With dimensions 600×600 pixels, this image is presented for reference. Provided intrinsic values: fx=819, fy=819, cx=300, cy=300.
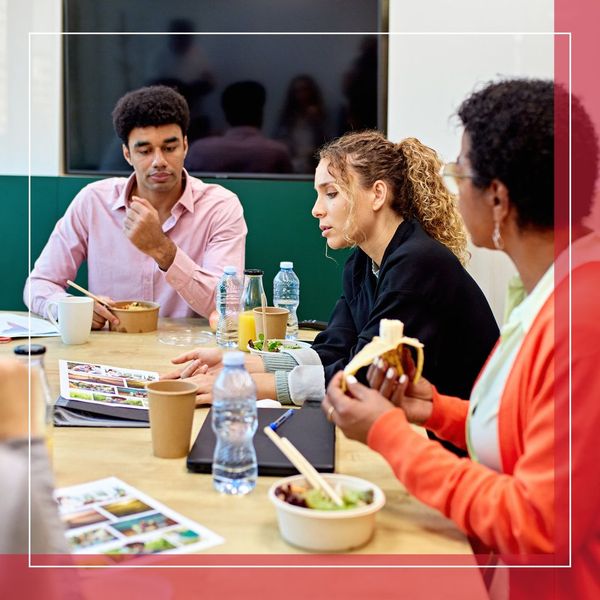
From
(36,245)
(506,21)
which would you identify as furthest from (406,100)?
(36,245)

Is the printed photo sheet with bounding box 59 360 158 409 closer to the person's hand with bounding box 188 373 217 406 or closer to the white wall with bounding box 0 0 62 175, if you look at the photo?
the person's hand with bounding box 188 373 217 406

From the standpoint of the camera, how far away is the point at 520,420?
1.04 metres

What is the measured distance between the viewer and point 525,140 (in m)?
1.04

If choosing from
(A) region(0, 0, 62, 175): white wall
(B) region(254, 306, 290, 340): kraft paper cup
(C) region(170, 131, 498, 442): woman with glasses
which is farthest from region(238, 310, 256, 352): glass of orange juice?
(A) region(0, 0, 62, 175): white wall

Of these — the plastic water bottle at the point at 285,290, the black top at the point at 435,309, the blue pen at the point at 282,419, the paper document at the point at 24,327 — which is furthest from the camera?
the plastic water bottle at the point at 285,290

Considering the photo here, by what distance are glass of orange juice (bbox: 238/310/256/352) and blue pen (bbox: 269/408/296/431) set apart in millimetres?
588

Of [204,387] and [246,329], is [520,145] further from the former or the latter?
[246,329]

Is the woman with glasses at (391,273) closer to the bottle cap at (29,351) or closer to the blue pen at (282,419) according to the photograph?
the blue pen at (282,419)

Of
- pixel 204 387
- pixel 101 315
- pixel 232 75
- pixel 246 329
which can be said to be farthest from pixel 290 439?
pixel 232 75

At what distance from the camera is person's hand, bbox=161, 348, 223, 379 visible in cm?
171

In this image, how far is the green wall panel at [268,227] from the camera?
3.30m

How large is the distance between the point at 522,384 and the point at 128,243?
1.96 meters

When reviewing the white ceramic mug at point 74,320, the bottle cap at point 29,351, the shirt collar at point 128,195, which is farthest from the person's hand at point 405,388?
the shirt collar at point 128,195

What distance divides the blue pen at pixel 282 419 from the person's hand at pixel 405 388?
0.21 metres
